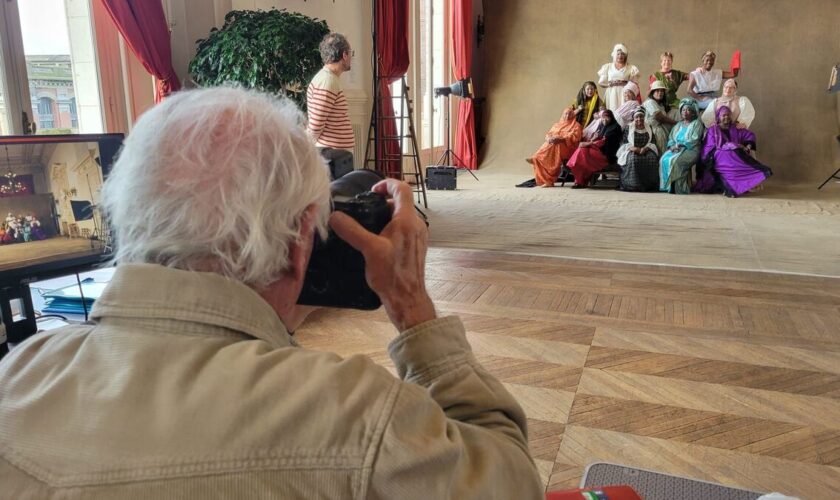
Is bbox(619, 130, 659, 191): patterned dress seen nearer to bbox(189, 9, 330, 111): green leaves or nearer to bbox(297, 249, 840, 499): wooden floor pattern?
bbox(297, 249, 840, 499): wooden floor pattern

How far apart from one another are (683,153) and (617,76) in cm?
150

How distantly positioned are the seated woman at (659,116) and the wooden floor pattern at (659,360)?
4.46 metres

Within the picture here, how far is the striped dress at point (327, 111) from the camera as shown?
410cm

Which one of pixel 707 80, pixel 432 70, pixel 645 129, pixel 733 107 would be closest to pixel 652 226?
pixel 645 129

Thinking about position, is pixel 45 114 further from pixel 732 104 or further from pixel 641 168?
pixel 732 104

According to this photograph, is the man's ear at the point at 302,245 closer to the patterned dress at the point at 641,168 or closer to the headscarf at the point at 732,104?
the patterned dress at the point at 641,168

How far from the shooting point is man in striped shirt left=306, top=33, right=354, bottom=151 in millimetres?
4039

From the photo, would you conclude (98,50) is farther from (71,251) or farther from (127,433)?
(127,433)

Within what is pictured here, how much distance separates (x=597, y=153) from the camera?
26.5ft

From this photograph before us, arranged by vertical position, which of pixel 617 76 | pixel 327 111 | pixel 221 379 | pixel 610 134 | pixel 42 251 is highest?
pixel 617 76

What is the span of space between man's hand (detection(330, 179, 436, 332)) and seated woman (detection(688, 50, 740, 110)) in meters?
8.03

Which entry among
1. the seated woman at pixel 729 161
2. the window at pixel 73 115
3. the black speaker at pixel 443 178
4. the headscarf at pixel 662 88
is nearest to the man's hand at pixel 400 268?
the window at pixel 73 115

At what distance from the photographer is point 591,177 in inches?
327

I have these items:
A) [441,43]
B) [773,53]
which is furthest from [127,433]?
[773,53]
